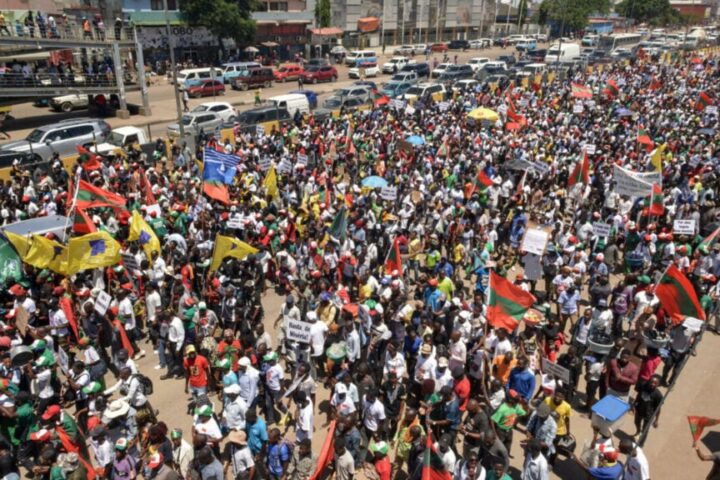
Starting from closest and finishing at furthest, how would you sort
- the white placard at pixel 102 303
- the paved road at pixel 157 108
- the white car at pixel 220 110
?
the white placard at pixel 102 303 → the white car at pixel 220 110 → the paved road at pixel 157 108

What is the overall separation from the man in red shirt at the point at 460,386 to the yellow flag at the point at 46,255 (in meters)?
7.52

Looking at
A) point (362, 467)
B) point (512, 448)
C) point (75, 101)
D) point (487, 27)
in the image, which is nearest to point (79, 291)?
point (362, 467)

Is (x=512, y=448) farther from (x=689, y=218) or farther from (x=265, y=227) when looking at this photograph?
(x=689, y=218)

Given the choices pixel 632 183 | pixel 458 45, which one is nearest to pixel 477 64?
pixel 458 45

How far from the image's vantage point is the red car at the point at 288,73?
45.4 metres

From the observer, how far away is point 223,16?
152ft

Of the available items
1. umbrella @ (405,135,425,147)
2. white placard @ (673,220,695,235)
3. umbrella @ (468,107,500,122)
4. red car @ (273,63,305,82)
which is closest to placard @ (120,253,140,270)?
umbrella @ (405,135,425,147)

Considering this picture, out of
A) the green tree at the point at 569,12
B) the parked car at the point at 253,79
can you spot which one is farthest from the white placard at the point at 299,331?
the green tree at the point at 569,12

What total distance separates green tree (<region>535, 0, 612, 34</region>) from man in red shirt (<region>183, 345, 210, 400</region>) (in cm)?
8145

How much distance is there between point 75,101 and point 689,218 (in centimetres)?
3238

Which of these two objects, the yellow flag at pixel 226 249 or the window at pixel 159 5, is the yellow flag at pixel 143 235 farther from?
the window at pixel 159 5

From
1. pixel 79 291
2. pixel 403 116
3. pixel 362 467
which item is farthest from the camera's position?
pixel 403 116

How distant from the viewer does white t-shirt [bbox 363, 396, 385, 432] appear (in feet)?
23.8

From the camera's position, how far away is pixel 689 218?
1384 cm
